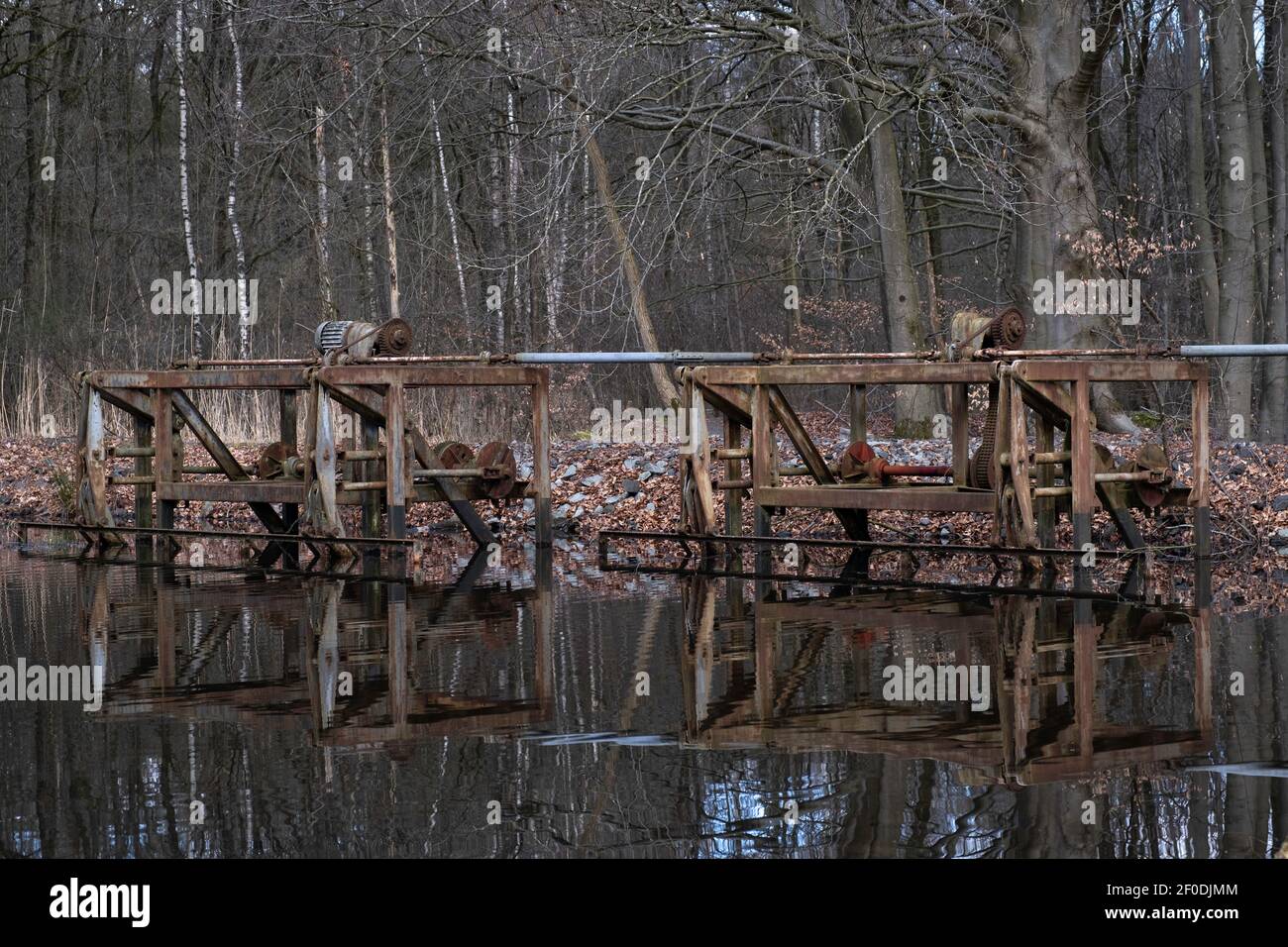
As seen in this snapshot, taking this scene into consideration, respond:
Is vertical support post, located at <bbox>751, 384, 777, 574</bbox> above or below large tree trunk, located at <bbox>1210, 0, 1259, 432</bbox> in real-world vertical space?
below

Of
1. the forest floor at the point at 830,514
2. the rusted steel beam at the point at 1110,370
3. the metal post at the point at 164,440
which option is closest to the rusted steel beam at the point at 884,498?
the forest floor at the point at 830,514

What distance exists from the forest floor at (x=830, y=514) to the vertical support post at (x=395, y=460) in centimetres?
220

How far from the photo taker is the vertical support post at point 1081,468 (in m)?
12.5

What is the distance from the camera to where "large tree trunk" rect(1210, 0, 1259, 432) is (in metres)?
21.6

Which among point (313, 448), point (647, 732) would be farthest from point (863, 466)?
point (647, 732)

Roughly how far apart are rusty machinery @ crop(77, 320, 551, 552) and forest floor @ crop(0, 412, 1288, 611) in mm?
1382

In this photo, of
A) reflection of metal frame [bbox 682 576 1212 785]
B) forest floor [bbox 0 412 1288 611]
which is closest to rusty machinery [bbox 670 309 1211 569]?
forest floor [bbox 0 412 1288 611]

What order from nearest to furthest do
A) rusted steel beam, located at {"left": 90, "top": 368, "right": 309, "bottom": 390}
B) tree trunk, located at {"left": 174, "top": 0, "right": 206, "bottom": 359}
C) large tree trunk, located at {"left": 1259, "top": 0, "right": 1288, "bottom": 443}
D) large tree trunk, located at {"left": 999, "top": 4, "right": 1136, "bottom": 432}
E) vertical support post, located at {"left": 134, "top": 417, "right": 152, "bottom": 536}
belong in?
rusted steel beam, located at {"left": 90, "top": 368, "right": 309, "bottom": 390}, vertical support post, located at {"left": 134, "top": 417, "right": 152, "bottom": 536}, large tree trunk, located at {"left": 999, "top": 4, "right": 1136, "bottom": 432}, large tree trunk, located at {"left": 1259, "top": 0, "right": 1288, "bottom": 443}, tree trunk, located at {"left": 174, "top": 0, "right": 206, "bottom": 359}

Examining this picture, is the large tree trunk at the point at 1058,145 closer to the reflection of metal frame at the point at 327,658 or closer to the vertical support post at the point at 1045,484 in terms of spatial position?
A: the vertical support post at the point at 1045,484

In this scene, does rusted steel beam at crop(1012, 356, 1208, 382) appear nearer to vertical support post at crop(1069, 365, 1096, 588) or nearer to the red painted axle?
vertical support post at crop(1069, 365, 1096, 588)

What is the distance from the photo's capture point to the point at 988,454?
1305 centimetres

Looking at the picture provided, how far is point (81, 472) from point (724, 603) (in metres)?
8.00
